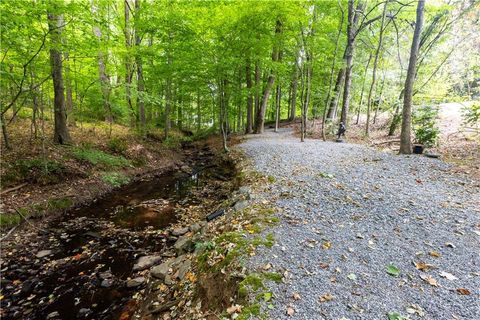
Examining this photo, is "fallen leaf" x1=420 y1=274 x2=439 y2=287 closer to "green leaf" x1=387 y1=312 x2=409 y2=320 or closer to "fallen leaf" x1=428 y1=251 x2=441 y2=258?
"fallen leaf" x1=428 y1=251 x2=441 y2=258

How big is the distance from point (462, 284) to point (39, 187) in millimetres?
9303

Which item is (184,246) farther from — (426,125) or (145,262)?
(426,125)

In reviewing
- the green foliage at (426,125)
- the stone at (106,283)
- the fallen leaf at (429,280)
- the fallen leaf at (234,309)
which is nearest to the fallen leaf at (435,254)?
the fallen leaf at (429,280)

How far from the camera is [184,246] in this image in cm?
490

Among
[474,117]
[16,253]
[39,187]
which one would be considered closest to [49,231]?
[16,253]

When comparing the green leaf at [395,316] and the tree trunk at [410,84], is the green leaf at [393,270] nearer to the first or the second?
the green leaf at [395,316]

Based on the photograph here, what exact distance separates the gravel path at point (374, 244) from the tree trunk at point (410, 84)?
76.7 inches

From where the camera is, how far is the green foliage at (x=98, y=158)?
856 cm

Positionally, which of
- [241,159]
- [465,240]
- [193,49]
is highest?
[193,49]

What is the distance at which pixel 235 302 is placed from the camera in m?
2.88

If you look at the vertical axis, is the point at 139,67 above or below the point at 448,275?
above

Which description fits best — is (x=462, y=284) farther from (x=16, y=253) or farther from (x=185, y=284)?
(x=16, y=253)

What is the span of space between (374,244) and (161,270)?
3.68 metres

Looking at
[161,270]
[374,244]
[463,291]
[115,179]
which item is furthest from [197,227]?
[115,179]
